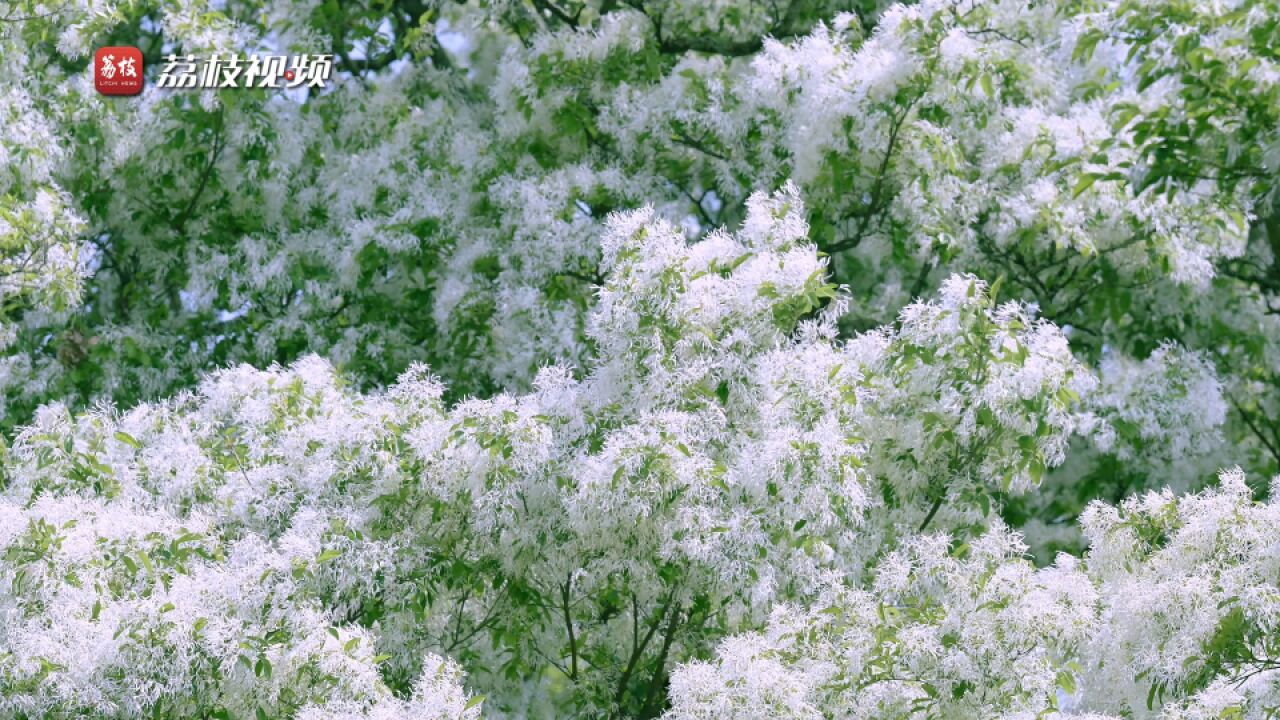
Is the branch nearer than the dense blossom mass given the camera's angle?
No

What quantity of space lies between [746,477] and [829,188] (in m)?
3.17

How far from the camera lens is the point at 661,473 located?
797 centimetres

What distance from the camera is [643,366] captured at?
28.0 feet

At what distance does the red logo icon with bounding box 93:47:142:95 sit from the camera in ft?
39.6

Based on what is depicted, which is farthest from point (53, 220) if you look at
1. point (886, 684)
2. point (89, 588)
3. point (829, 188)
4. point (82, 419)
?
point (886, 684)

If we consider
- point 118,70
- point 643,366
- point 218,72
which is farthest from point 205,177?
point 643,366

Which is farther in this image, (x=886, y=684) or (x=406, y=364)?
(x=406, y=364)

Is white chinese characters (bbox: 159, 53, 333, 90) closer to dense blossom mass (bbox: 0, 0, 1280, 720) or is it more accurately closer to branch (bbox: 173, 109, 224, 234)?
dense blossom mass (bbox: 0, 0, 1280, 720)

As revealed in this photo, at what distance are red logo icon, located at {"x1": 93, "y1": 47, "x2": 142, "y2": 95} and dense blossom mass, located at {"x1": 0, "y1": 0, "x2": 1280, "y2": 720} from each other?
135 millimetres

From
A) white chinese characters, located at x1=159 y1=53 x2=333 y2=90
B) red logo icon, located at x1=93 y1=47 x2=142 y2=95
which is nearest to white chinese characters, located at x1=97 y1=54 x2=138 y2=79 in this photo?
red logo icon, located at x1=93 y1=47 x2=142 y2=95

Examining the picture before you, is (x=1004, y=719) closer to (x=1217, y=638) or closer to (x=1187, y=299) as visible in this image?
(x=1217, y=638)

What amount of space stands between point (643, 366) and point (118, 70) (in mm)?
5334

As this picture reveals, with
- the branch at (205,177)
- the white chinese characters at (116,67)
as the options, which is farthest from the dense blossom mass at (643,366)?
the white chinese characters at (116,67)

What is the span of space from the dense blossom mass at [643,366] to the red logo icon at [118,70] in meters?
0.14
